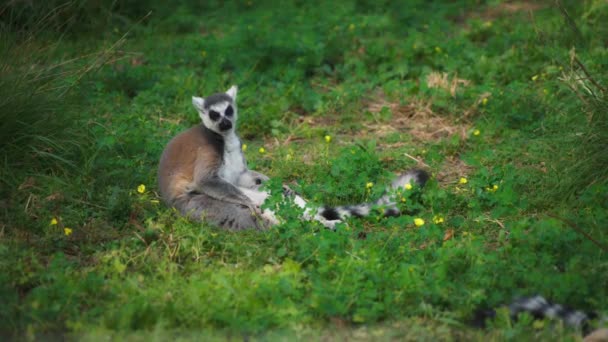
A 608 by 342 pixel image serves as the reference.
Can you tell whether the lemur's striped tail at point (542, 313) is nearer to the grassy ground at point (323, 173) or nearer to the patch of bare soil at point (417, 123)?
→ the grassy ground at point (323, 173)

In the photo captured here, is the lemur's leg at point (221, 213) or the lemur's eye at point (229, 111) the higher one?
the lemur's eye at point (229, 111)

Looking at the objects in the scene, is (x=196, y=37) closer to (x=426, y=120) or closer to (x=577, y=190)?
(x=426, y=120)

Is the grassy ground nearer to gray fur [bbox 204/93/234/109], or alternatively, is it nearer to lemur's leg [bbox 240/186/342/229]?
lemur's leg [bbox 240/186/342/229]

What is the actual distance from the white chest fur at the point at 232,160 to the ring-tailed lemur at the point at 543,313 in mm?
2711

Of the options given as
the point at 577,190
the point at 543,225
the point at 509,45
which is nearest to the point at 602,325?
the point at 543,225

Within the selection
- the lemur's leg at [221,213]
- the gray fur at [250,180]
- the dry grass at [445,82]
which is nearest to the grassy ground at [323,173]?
the dry grass at [445,82]

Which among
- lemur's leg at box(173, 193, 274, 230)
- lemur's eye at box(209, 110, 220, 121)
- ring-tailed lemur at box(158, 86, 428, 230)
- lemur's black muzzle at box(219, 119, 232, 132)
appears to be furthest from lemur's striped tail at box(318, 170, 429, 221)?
lemur's eye at box(209, 110, 220, 121)

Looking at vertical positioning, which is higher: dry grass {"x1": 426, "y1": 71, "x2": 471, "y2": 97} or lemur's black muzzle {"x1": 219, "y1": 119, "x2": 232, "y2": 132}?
lemur's black muzzle {"x1": 219, "y1": 119, "x2": 232, "y2": 132}

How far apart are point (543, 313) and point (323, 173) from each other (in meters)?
2.86

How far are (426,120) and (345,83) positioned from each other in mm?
1200

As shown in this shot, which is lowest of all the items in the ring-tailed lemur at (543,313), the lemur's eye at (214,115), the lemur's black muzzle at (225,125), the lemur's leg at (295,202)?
the lemur's leg at (295,202)

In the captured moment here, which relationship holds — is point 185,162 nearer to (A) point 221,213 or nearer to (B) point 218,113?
(B) point 218,113

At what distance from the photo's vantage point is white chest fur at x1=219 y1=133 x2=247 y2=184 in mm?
6477

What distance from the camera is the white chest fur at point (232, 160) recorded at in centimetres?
648
